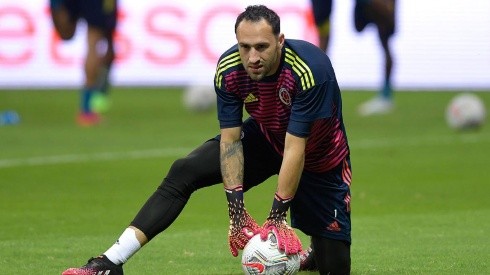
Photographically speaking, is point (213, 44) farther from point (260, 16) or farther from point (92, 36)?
point (260, 16)

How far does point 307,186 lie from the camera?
26.4ft

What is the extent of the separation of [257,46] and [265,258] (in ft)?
4.01

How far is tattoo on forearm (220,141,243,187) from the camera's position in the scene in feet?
25.3

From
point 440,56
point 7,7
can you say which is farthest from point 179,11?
point 440,56

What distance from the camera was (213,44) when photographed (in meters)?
22.0

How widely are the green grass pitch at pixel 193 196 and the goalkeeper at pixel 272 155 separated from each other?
592 millimetres

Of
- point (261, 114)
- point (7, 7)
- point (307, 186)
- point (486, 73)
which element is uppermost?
point (261, 114)

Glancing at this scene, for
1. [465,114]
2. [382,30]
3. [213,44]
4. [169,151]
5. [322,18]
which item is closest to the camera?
[169,151]

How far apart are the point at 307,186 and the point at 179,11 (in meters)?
14.1

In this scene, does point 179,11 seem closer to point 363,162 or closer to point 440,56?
point 440,56

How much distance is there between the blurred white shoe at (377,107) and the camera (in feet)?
67.4

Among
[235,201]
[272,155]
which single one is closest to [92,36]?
[272,155]

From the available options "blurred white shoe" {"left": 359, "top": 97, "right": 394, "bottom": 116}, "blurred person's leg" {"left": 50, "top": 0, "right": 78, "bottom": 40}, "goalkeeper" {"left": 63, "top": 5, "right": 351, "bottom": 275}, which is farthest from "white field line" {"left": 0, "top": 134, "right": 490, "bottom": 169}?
"goalkeeper" {"left": 63, "top": 5, "right": 351, "bottom": 275}

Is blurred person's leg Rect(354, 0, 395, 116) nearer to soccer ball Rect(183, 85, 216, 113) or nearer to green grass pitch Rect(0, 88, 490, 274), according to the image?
green grass pitch Rect(0, 88, 490, 274)
